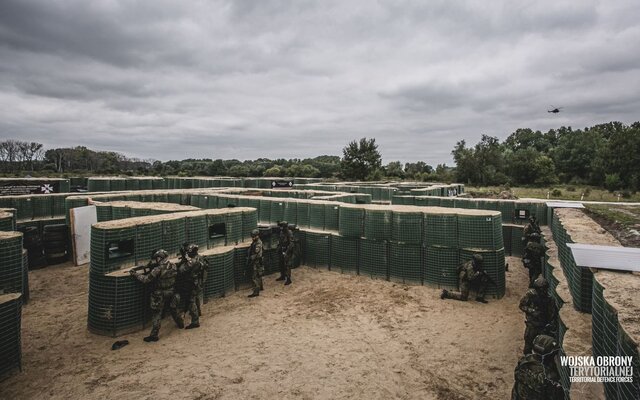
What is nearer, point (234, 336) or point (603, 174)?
point (234, 336)

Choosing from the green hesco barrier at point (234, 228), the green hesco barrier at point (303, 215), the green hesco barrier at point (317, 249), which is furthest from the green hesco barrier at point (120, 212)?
the green hesco barrier at point (317, 249)

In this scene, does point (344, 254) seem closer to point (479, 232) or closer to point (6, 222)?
point (479, 232)

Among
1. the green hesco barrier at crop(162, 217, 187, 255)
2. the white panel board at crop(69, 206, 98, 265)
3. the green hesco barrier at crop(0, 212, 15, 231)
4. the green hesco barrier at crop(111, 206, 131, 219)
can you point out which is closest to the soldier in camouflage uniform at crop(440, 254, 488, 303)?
the green hesco barrier at crop(162, 217, 187, 255)

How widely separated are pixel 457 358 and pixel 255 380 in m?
3.64

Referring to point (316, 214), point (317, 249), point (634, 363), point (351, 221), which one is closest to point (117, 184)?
point (316, 214)

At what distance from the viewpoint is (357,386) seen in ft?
18.0

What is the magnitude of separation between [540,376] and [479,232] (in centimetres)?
597

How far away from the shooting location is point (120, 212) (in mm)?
11656

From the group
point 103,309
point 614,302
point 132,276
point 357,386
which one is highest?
point 614,302

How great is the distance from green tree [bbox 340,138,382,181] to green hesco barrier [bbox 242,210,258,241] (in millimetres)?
38475

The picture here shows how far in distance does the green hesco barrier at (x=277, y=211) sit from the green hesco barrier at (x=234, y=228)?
341 centimetres

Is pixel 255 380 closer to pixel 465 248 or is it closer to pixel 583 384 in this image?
pixel 583 384

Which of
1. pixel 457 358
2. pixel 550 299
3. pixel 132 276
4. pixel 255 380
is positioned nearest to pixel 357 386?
pixel 255 380

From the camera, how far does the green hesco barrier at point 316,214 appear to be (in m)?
12.4
